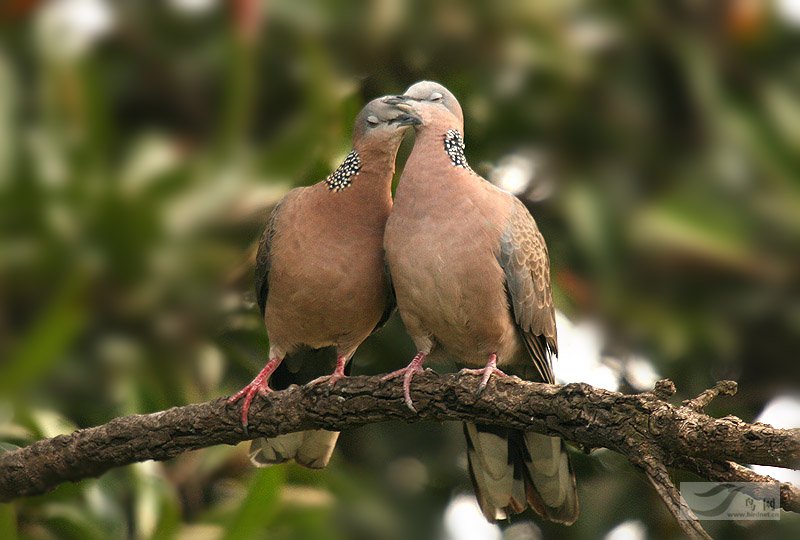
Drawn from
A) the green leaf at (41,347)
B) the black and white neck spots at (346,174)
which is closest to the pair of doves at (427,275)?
the black and white neck spots at (346,174)

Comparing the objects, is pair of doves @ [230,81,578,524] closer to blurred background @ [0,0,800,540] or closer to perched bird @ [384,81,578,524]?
perched bird @ [384,81,578,524]

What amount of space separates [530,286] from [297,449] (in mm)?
756

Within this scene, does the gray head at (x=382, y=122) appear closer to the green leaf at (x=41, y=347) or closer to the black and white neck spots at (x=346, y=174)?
the black and white neck spots at (x=346, y=174)

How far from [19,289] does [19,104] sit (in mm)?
632

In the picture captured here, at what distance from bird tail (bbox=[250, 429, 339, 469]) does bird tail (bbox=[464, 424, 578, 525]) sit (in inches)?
15.3

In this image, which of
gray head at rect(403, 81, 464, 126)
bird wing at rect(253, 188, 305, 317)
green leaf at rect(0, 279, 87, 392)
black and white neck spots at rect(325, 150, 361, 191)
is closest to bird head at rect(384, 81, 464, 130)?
gray head at rect(403, 81, 464, 126)

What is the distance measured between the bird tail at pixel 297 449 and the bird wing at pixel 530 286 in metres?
0.58

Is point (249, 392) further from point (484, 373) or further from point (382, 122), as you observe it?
point (382, 122)

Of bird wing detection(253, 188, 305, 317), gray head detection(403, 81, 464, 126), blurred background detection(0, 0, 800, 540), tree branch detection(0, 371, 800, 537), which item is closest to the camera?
tree branch detection(0, 371, 800, 537)

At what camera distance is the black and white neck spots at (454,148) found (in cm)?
281

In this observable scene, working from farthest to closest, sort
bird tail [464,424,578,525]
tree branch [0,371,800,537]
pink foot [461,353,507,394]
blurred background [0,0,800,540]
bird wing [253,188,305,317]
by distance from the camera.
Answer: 1. blurred background [0,0,800,540]
2. bird wing [253,188,305,317]
3. bird tail [464,424,578,525]
4. pink foot [461,353,507,394]
5. tree branch [0,371,800,537]

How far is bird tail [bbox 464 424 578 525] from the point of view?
2770 millimetres

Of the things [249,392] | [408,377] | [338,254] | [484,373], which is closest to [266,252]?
[338,254]

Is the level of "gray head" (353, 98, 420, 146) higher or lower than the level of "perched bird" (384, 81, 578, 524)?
higher
